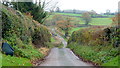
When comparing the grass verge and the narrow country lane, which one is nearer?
the grass verge

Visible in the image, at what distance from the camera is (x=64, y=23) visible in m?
97.9

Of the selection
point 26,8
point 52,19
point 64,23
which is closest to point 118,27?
point 26,8

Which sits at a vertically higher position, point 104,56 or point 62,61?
point 104,56

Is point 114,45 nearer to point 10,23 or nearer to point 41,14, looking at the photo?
point 10,23

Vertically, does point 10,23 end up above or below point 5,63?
above

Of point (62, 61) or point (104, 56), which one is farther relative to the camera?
point (62, 61)

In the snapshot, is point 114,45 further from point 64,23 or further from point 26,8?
point 64,23

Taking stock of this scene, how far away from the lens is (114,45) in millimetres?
21094

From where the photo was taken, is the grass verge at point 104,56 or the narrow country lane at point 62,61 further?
the narrow country lane at point 62,61

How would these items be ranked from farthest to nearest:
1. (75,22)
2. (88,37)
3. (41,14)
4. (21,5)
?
1. (75,22)
2. (41,14)
3. (21,5)
4. (88,37)

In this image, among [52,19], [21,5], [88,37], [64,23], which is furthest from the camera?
[52,19]

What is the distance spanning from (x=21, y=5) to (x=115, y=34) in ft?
78.0

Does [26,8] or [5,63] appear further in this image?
[26,8]

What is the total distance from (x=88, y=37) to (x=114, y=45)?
43.7 feet
